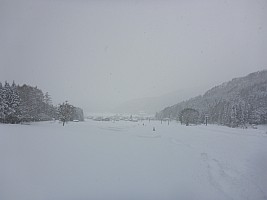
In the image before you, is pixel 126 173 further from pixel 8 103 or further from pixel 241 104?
pixel 241 104

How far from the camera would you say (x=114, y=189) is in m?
6.41

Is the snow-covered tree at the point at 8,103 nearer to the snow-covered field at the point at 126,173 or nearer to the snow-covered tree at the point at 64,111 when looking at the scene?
the snow-covered tree at the point at 64,111

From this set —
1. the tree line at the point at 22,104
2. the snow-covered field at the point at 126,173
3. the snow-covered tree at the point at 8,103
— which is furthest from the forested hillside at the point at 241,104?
the snow-covered tree at the point at 8,103

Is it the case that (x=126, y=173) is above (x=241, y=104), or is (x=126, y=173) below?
below

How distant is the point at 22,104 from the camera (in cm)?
2186

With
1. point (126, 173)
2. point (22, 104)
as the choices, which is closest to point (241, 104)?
point (126, 173)

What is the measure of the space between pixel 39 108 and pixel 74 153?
17408 mm

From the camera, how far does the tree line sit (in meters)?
20.2

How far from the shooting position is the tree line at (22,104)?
20.2 metres

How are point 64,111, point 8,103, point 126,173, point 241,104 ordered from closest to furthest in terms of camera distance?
point 126,173
point 8,103
point 241,104
point 64,111

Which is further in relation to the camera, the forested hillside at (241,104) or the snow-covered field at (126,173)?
the forested hillside at (241,104)

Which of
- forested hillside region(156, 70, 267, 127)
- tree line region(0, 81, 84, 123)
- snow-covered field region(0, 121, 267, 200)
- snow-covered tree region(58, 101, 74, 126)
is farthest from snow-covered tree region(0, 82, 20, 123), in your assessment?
forested hillside region(156, 70, 267, 127)

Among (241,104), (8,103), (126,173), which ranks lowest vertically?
(126,173)

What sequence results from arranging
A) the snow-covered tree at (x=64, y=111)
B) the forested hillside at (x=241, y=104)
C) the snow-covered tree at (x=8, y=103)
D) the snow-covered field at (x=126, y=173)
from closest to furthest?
the snow-covered field at (x=126, y=173)
the forested hillside at (x=241, y=104)
the snow-covered tree at (x=8, y=103)
the snow-covered tree at (x=64, y=111)
